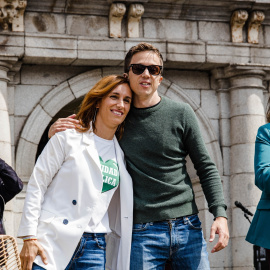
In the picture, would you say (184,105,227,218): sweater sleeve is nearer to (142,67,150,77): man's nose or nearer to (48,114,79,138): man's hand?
(142,67,150,77): man's nose

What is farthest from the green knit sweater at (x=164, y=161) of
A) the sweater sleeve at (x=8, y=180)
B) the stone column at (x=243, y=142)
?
the stone column at (x=243, y=142)

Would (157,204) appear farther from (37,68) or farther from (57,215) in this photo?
(37,68)

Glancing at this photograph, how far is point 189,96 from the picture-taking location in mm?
9367

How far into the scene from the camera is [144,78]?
13.8 ft

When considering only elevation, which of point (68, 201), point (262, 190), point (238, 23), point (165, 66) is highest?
point (238, 23)

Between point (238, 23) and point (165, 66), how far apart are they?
3.61ft

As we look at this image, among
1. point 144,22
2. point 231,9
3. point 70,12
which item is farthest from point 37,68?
point 231,9

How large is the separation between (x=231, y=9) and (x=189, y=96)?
1.24 m

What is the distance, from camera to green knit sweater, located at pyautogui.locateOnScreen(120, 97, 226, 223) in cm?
406

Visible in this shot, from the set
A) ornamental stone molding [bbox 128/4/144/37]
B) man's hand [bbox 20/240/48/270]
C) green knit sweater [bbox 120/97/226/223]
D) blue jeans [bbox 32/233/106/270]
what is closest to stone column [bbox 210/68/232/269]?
ornamental stone molding [bbox 128/4/144/37]

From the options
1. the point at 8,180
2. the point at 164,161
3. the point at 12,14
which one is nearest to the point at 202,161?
the point at 164,161

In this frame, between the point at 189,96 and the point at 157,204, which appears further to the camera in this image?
the point at 189,96

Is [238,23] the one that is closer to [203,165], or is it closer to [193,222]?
[203,165]

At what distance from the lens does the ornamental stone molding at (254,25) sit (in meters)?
9.33
